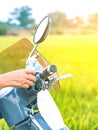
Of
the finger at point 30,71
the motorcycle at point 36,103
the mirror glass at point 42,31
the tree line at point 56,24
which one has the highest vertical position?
the mirror glass at point 42,31

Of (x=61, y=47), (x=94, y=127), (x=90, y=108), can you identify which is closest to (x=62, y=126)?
(x=94, y=127)

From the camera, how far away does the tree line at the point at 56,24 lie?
171 inches

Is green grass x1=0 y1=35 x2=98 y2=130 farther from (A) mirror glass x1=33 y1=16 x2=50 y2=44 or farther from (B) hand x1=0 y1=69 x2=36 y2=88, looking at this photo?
(B) hand x1=0 y1=69 x2=36 y2=88

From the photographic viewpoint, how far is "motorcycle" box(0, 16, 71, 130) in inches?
58.7

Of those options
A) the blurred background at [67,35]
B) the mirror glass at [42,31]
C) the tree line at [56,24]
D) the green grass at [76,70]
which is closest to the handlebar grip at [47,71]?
the mirror glass at [42,31]

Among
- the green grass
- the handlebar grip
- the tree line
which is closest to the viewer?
the handlebar grip

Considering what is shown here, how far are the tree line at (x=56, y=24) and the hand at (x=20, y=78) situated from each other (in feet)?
9.28

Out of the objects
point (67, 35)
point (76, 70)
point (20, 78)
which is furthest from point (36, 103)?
point (67, 35)

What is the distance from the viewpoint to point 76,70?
4168mm

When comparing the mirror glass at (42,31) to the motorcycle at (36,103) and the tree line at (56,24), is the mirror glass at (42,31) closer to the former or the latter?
the motorcycle at (36,103)

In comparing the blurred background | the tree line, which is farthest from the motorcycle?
the tree line

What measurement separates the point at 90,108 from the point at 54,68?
8.37ft

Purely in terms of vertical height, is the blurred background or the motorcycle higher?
the motorcycle

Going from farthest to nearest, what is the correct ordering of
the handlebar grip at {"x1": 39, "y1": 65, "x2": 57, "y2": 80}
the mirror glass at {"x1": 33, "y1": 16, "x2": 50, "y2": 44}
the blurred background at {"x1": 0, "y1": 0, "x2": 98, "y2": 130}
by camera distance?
the blurred background at {"x1": 0, "y1": 0, "x2": 98, "y2": 130} < the mirror glass at {"x1": 33, "y1": 16, "x2": 50, "y2": 44} < the handlebar grip at {"x1": 39, "y1": 65, "x2": 57, "y2": 80}
